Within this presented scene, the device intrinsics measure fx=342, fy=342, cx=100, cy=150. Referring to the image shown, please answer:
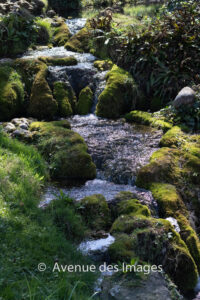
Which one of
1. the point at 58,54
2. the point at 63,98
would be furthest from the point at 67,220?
the point at 58,54

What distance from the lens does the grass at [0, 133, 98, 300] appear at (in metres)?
3.21

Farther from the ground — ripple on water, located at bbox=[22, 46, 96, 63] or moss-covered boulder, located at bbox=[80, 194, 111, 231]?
ripple on water, located at bbox=[22, 46, 96, 63]

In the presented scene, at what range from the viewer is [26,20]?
524 inches

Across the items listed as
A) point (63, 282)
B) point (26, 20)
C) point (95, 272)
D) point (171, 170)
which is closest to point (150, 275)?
point (95, 272)

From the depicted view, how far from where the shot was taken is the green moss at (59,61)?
11174 millimetres

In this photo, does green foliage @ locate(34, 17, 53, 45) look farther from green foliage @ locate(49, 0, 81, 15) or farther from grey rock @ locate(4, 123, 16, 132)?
grey rock @ locate(4, 123, 16, 132)

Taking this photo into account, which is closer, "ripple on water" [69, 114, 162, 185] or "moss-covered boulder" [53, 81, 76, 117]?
"ripple on water" [69, 114, 162, 185]

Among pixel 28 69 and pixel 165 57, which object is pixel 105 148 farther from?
pixel 165 57

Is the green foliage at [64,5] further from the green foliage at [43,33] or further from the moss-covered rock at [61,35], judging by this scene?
the green foliage at [43,33]

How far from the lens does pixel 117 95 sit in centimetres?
1016

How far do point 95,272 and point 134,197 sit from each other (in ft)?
6.70

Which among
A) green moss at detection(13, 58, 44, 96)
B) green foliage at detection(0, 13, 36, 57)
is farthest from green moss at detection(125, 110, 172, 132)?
green foliage at detection(0, 13, 36, 57)

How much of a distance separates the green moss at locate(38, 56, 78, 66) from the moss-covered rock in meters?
2.75

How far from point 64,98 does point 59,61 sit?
6.34ft
